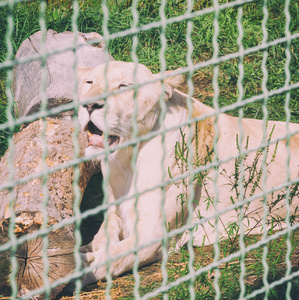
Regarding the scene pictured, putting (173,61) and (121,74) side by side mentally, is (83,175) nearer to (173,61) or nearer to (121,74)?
(121,74)

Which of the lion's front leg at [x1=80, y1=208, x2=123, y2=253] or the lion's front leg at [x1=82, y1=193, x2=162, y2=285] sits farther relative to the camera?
the lion's front leg at [x1=80, y1=208, x2=123, y2=253]

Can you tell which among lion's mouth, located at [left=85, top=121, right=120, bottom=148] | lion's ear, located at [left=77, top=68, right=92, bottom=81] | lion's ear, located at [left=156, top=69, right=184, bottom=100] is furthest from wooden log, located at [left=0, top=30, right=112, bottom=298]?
lion's ear, located at [left=156, top=69, right=184, bottom=100]

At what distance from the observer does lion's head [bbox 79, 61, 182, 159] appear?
368 centimetres

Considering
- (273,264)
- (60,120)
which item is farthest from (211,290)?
(60,120)

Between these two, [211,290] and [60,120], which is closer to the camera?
[211,290]

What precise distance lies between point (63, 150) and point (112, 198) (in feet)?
1.73

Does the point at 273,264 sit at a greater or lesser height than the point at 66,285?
greater

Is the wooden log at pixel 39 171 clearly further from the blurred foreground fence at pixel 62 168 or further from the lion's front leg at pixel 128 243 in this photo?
the lion's front leg at pixel 128 243

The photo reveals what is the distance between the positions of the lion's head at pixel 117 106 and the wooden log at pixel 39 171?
0.38m

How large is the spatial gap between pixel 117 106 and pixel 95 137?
253 mm

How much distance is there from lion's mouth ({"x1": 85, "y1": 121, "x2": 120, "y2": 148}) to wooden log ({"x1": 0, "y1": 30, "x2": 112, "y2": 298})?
318 mm

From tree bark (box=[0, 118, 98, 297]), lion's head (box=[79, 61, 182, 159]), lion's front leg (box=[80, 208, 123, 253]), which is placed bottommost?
lion's front leg (box=[80, 208, 123, 253])

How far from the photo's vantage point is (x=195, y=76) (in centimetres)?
626

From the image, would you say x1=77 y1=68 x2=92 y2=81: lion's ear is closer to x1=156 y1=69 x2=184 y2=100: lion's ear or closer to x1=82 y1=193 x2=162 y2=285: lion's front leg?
x1=156 y1=69 x2=184 y2=100: lion's ear
